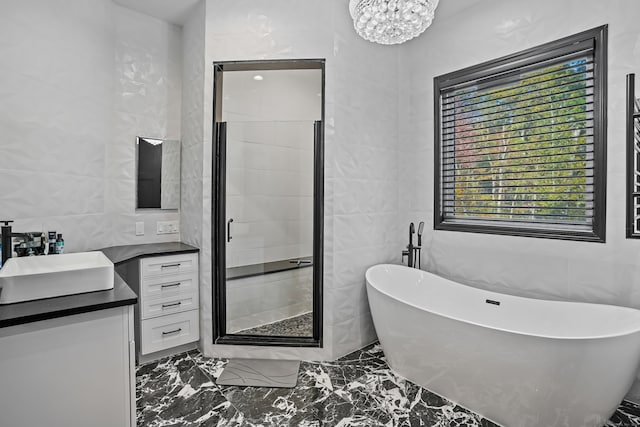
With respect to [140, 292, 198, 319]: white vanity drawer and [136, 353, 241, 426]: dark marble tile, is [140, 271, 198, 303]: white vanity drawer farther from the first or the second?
[136, 353, 241, 426]: dark marble tile

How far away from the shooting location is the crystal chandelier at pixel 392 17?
1719mm

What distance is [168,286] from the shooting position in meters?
2.58

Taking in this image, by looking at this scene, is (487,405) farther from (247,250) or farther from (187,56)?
(187,56)

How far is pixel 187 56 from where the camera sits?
2.90 metres

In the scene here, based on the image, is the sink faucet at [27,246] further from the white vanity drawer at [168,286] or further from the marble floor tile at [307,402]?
the marble floor tile at [307,402]

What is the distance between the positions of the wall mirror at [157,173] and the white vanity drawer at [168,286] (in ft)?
2.30

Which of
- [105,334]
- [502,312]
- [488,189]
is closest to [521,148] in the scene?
[488,189]

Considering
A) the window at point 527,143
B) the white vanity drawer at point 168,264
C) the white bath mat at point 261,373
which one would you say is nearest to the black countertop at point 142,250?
the white vanity drawer at point 168,264

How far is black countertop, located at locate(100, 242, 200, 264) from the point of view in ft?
7.74

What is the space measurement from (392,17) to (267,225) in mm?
1718

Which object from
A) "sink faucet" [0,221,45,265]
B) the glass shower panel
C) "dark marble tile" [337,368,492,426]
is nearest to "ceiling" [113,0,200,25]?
the glass shower panel

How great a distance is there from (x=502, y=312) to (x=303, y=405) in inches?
57.5

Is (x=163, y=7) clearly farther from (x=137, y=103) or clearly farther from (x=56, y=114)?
(x=56, y=114)

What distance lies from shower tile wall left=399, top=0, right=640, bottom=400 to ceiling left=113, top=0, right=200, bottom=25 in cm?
188
